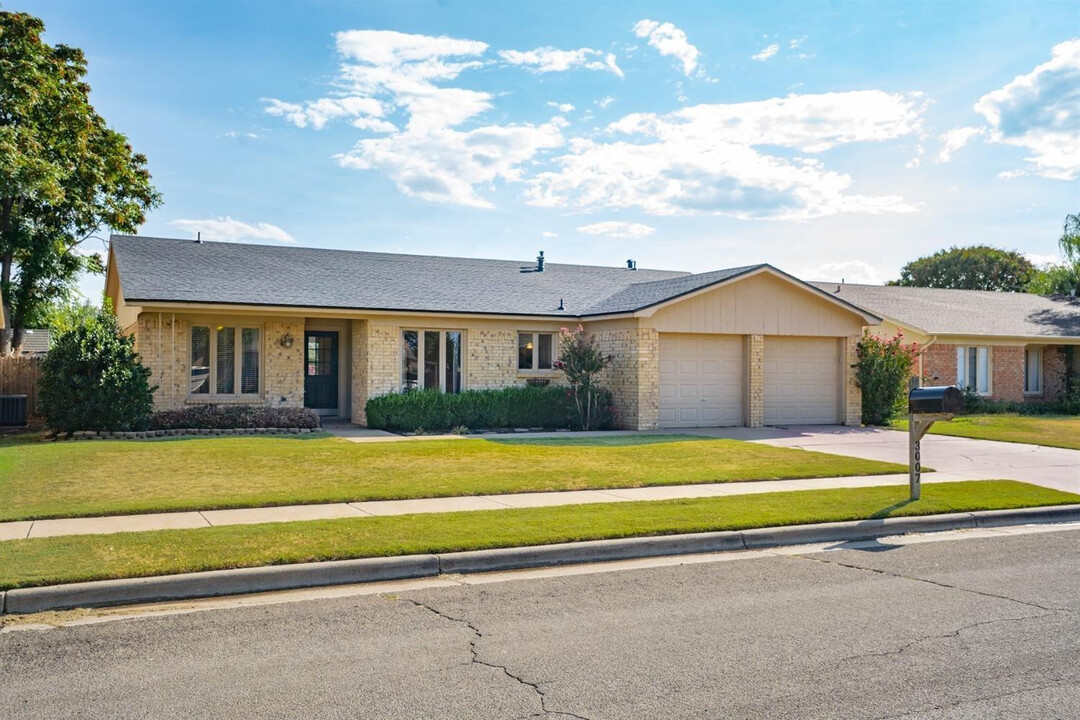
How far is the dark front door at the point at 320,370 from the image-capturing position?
2362 centimetres

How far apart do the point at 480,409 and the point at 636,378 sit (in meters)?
3.73

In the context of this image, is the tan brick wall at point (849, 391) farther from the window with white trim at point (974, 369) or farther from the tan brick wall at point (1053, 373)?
the tan brick wall at point (1053, 373)

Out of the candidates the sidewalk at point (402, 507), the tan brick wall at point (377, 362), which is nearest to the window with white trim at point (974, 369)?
the sidewalk at point (402, 507)

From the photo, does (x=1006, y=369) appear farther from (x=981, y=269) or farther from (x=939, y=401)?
(x=981, y=269)

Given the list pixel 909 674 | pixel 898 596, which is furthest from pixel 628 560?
pixel 909 674

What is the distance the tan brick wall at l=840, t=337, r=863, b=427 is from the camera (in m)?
23.9

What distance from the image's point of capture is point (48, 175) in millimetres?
25719

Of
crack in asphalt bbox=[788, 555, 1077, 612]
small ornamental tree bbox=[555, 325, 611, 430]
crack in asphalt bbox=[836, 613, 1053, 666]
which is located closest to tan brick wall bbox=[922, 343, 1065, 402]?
small ornamental tree bbox=[555, 325, 611, 430]

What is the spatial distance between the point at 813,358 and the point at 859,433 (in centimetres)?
302

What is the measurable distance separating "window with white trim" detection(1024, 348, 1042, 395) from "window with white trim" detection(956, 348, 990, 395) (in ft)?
8.81

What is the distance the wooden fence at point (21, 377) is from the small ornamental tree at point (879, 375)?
21.0m

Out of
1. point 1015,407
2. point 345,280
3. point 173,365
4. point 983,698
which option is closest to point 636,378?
point 345,280

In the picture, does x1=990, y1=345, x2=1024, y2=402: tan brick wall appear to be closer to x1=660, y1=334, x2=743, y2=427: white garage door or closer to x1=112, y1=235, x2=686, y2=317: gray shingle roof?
x1=660, y1=334, x2=743, y2=427: white garage door

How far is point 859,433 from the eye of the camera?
21.5 m
